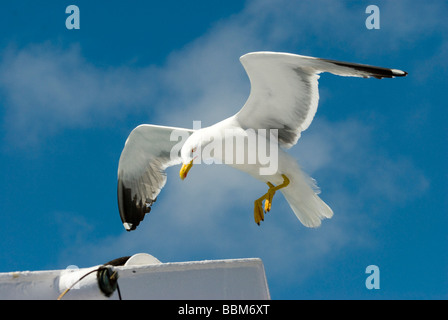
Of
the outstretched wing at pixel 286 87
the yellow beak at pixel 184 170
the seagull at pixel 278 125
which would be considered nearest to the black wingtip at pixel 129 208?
the seagull at pixel 278 125

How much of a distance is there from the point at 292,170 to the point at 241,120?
0.87 meters

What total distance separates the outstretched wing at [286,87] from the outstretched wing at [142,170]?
4.86 ft

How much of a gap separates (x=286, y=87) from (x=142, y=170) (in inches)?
108

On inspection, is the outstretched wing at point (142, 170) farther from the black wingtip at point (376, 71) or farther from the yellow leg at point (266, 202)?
the black wingtip at point (376, 71)

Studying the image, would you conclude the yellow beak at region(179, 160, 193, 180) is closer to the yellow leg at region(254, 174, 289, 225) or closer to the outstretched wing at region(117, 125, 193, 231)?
the yellow leg at region(254, 174, 289, 225)

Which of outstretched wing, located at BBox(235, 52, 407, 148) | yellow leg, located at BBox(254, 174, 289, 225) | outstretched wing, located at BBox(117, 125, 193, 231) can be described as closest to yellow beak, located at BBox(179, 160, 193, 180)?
outstretched wing, located at BBox(235, 52, 407, 148)

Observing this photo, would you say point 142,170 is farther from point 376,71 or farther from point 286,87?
point 376,71

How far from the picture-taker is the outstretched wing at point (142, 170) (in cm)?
810

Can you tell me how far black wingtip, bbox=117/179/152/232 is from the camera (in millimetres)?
8414

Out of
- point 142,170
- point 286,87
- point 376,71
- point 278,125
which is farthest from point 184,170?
Answer: point 376,71

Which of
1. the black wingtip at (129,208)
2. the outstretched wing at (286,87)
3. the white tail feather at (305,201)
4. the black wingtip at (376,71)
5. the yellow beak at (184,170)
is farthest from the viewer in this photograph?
the black wingtip at (129,208)

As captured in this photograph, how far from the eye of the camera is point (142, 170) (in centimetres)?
840
